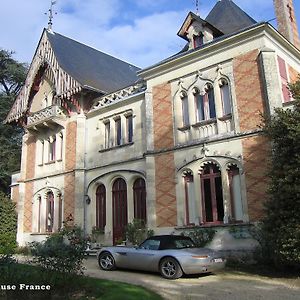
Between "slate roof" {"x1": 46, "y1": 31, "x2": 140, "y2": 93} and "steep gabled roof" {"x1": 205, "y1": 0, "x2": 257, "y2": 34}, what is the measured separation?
6.40 meters

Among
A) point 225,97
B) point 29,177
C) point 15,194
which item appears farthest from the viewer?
point 15,194

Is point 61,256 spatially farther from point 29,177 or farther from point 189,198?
point 29,177

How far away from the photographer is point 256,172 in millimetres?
12742

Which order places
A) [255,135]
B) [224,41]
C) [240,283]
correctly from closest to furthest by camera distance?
[240,283] → [255,135] → [224,41]

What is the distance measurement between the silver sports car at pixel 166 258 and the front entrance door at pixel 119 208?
525cm

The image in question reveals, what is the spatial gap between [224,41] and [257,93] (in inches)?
104

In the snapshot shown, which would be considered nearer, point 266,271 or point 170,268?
point 170,268

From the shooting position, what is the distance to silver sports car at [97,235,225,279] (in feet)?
32.3

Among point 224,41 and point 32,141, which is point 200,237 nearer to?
point 224,41

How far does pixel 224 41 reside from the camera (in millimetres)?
14453

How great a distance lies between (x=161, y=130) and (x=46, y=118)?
26.1 ft

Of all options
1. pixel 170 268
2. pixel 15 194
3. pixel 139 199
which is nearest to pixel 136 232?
pixel 139 199

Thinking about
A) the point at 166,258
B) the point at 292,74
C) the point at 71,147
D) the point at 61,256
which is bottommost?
the point at 166,258

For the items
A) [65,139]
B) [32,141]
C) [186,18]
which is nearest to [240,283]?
[186,18]
